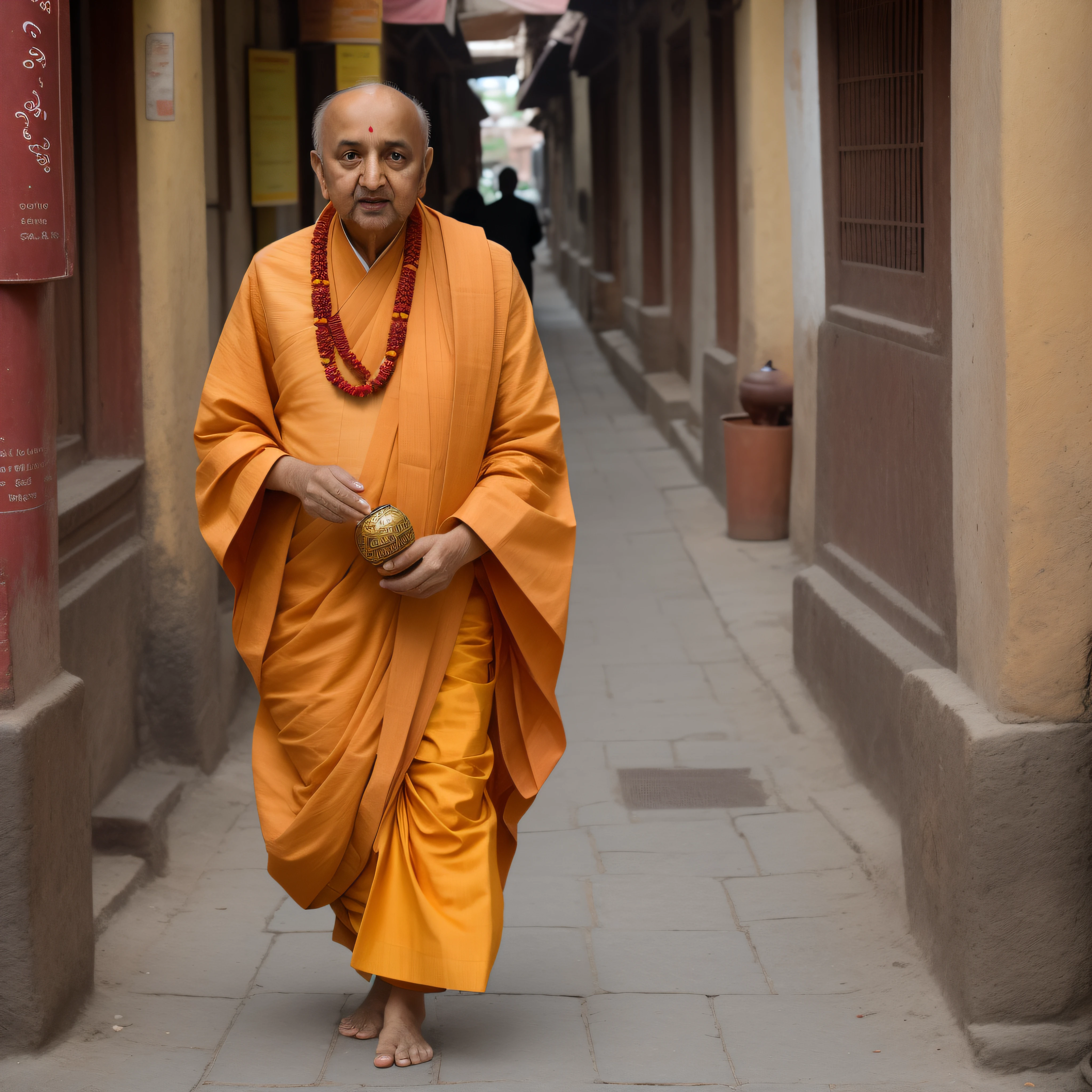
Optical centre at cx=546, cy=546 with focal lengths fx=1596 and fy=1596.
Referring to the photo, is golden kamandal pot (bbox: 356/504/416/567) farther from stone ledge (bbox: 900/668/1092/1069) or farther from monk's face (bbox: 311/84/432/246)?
stone ledge (bbox: 900/668/1092/1069)

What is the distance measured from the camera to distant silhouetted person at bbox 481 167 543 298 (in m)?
13.2

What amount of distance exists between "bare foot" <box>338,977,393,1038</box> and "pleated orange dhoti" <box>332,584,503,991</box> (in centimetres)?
13

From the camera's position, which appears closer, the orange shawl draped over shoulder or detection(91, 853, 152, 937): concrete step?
the orange shawl draped over shoulder

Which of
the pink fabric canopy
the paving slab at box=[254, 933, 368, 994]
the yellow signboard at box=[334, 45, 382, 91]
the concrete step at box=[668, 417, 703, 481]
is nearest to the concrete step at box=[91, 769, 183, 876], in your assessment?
the paving slab at box=[254, 933, 368, 994]

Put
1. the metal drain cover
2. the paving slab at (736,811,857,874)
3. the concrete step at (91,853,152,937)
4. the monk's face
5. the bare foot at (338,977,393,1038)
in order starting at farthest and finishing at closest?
the metal drain cover < the paving slab at (736,811,857,874) < the concrete step at (91,853,152,937) < the bare foot at (338,977,393,1038) < the monk's face

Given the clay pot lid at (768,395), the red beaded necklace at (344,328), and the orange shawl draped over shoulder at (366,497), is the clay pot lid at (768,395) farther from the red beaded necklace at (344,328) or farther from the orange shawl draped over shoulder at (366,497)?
the red beaded necklace at (344,328)

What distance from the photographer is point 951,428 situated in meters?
4.18

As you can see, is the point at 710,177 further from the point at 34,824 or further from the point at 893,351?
the point at 34,824

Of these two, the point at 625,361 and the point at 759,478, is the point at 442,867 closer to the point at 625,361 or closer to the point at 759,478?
the point at 759,478

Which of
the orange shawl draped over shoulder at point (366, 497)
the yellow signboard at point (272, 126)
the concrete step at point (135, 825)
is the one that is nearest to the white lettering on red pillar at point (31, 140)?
the orange shawl draped over shoulder at point (366, 497)

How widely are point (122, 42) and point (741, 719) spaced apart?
3088mm

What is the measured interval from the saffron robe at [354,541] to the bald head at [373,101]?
0.20m

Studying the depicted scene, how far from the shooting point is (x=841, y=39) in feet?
18.6

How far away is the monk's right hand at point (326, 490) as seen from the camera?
304 centimetres
